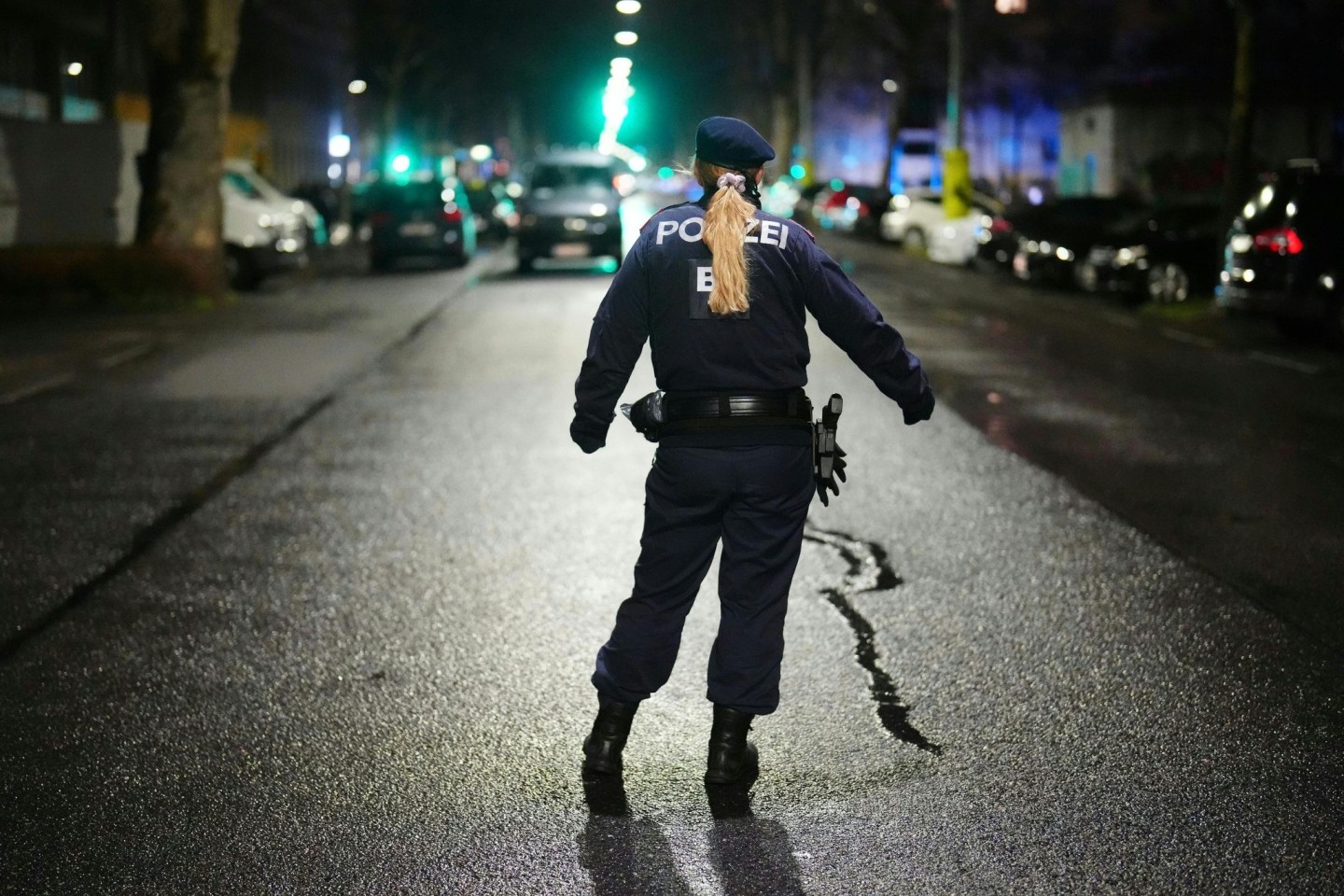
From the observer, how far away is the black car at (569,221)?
30.7m

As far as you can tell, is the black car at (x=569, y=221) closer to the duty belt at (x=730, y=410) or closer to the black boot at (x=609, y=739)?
the black boot at (x=609, y=739)

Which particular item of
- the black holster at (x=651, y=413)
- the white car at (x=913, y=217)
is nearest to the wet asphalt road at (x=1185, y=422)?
the black holster at (x=651, y=413)

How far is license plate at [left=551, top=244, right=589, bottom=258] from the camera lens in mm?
30656

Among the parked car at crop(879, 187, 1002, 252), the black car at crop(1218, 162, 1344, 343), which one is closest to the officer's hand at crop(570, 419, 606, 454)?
the black car at crop(1218, 162, 1344, 343)

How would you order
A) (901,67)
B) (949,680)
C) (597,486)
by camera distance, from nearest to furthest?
(949,680) → (597,486) → (901,67)

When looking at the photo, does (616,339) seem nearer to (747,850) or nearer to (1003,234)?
(747,850)

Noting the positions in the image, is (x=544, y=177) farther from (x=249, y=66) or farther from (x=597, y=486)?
(x=249, y=66)

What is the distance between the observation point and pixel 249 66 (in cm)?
5694

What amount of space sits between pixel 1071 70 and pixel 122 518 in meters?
68.2

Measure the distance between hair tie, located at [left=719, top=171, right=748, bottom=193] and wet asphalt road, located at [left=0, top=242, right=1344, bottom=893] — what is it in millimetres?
1601

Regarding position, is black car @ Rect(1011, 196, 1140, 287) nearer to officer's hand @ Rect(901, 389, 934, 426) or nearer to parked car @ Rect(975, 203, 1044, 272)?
parked car @ Rect(975, 203, 1044, 272)

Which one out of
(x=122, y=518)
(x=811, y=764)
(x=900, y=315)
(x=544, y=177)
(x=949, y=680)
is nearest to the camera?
(x=811, y=764)

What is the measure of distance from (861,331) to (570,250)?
26.2 metres

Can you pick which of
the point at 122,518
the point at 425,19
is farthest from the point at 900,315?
the point at 425,19
